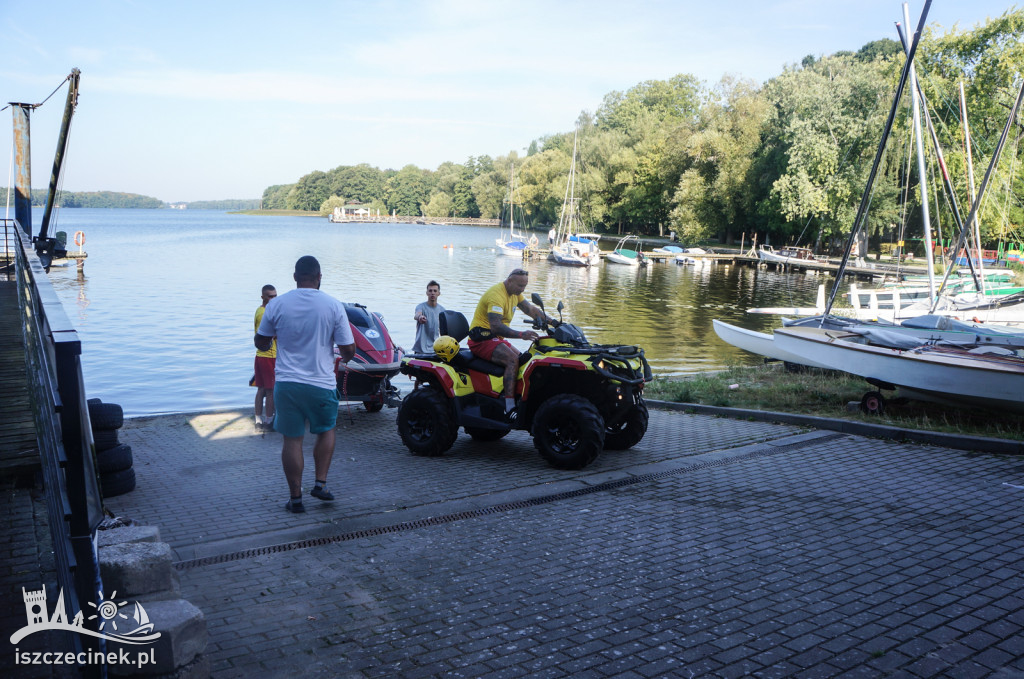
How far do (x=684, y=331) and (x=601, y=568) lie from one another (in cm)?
2411

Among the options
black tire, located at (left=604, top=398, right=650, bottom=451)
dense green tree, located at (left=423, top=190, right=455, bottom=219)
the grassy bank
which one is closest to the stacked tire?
black tire, located at (left=604, top=398, right=650, bottom=451)

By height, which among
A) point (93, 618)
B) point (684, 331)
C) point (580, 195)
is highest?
point (580, 195)

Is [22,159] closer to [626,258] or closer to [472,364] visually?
[472,364]

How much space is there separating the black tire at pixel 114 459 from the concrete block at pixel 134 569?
123 inches

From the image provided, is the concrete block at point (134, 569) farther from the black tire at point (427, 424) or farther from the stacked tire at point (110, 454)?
the black tire at point (427, 424)

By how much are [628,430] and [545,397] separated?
101cm

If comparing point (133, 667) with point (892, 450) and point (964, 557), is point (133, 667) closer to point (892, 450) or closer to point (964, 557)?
point (964, 557)

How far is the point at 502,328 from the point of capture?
806 centimetres

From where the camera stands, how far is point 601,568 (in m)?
5.16

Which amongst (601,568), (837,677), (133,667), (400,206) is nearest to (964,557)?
(837,677)

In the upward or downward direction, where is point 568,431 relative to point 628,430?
upward

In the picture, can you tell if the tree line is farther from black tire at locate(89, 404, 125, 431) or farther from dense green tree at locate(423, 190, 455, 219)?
dense green tree at locate(423, 190, 455, 219)

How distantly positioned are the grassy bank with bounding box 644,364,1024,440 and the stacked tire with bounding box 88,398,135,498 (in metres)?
7.55

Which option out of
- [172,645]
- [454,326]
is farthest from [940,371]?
[172,645]
